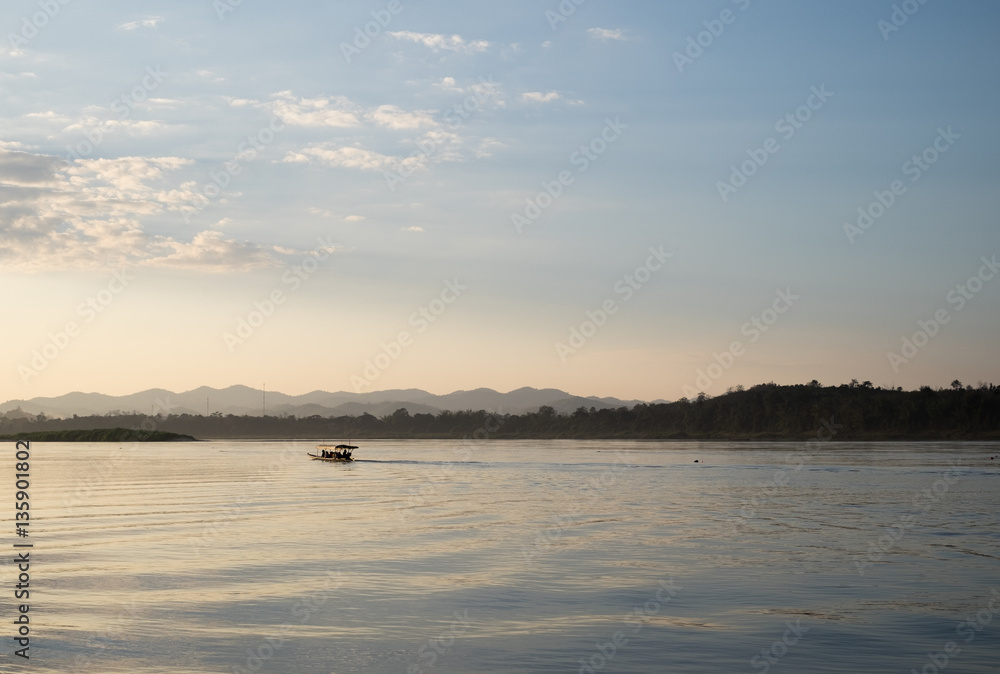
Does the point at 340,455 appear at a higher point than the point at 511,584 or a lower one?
lower

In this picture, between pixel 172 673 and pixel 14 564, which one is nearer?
pixel 172 673

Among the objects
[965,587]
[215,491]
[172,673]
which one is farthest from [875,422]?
[172,673]

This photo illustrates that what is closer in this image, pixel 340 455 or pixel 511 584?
pixel 511 584

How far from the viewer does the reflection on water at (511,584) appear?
1614 centimetres

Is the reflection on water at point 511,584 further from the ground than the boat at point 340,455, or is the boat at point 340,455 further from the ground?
the reflection on water at point 511,584

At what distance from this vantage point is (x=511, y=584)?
75.2 ft

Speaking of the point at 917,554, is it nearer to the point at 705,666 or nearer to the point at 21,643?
the point at 705,666

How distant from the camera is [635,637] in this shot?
57.3ft

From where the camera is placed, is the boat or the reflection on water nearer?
the reflection on water

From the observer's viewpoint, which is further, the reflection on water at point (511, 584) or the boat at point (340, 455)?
the boat at point (340, 455)

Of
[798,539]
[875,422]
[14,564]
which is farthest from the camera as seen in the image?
[875,422]

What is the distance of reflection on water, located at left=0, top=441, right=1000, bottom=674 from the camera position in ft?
53.0

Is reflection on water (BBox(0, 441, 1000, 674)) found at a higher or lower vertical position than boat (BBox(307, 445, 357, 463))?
higher

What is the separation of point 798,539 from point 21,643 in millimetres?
25319
